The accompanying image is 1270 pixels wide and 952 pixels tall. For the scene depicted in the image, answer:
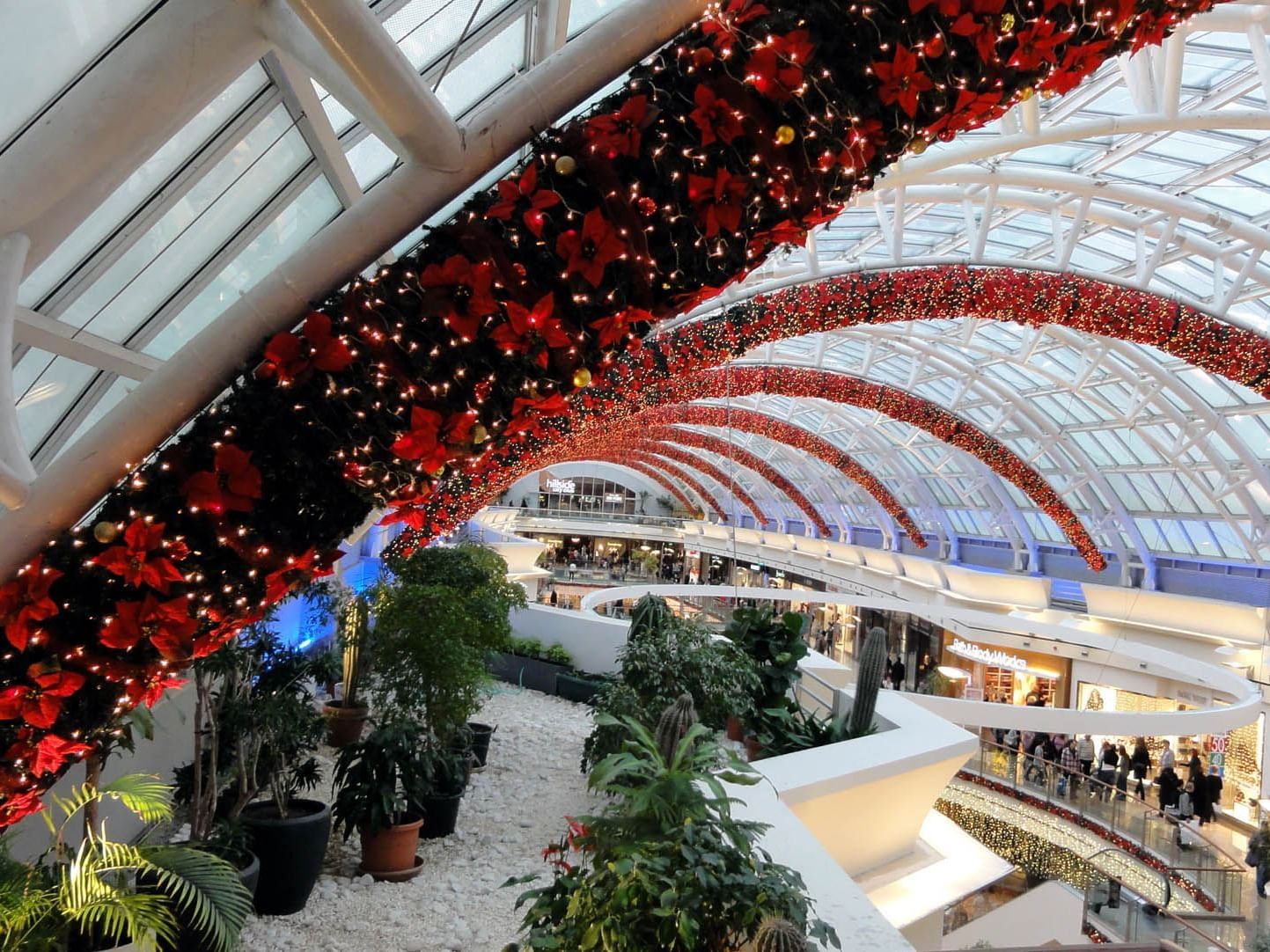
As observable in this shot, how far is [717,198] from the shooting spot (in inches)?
107

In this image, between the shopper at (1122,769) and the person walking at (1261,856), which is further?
the shopper at (1122,769)

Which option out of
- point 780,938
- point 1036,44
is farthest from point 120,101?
point 780,938

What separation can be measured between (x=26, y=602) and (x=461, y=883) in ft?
15.4

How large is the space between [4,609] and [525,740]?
9352 mm

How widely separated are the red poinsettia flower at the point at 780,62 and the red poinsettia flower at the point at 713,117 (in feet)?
0.38

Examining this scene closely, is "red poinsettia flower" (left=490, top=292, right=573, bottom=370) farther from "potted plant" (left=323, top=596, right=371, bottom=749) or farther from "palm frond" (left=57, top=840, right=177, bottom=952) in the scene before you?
"potted plant" (left=323, top=596, right=371, bottom=749)

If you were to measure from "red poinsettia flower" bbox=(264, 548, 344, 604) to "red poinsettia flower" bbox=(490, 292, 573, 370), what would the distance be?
86cm

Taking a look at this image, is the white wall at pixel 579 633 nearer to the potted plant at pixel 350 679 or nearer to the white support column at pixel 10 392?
the potted plant at pixel 350 679

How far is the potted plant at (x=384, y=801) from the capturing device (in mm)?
6469

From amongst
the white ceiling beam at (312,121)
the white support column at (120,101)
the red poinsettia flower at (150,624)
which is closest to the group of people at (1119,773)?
the white ceiling beam at (312,121)

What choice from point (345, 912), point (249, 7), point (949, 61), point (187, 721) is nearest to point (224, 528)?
point (249, 7)

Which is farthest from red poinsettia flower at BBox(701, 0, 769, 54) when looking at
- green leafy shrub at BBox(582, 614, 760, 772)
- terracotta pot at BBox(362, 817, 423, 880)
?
green leafy shrub at BBox(582, 614, 760, 772)

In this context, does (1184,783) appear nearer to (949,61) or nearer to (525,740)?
(525,740)

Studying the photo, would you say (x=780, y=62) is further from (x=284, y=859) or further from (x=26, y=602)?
(x=284, y=859)
